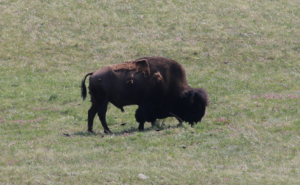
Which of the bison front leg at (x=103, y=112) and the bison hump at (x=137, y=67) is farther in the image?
the bison hump at (x=137, y=67)

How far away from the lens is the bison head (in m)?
15.6

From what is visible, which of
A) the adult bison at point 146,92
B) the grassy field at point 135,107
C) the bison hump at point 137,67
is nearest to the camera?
the grassy field at point 135,107

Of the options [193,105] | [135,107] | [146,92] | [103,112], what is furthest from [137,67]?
[135,107]

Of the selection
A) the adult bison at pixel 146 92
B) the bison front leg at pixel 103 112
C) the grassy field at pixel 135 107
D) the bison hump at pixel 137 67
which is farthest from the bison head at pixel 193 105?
the bison front leg at pixel 103 112

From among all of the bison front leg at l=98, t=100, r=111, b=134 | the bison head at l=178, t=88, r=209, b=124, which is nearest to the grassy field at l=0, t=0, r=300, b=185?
the bison front leg at l=98, t=100, r=111, b=134

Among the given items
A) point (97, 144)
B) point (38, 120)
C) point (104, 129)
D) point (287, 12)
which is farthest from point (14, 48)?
point (287, 12)

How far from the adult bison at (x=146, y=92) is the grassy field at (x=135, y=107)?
71 cm

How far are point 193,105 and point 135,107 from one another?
14.6 feet

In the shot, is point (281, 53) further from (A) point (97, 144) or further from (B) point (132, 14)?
(A) point (97, 144)

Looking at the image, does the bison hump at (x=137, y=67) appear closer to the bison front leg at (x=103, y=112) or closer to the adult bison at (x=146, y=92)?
the adult bison at (x=146, y=92)

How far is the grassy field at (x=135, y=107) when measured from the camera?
10445 mm

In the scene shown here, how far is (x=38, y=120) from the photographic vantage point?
57.6 feet

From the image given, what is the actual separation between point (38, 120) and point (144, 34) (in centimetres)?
1491

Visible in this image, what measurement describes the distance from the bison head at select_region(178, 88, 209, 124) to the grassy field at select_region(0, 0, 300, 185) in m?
0.69
